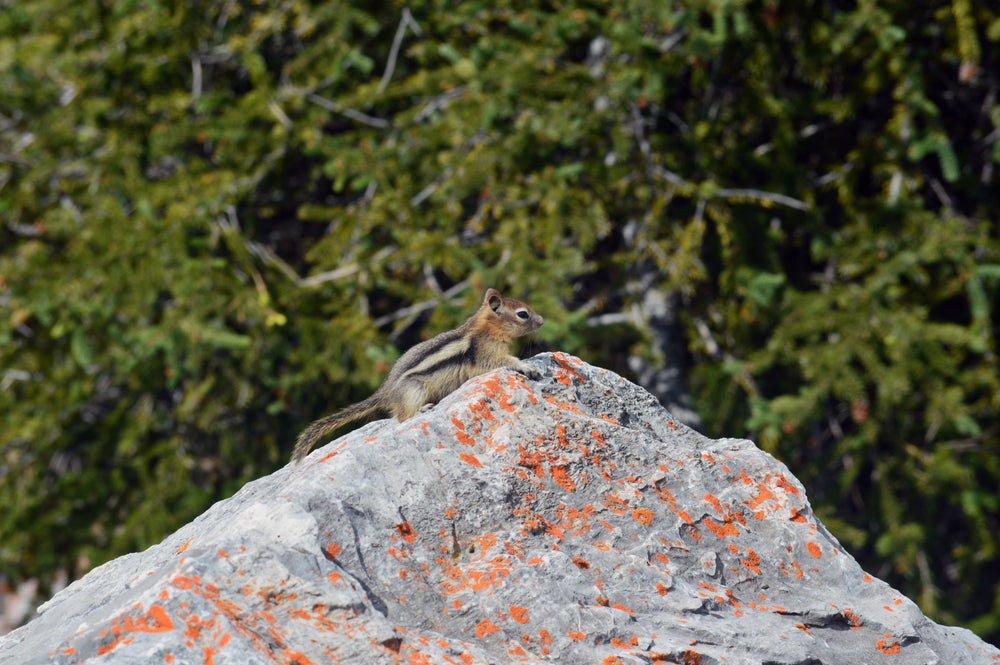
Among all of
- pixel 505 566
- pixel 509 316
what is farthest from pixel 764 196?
pixel 505 566

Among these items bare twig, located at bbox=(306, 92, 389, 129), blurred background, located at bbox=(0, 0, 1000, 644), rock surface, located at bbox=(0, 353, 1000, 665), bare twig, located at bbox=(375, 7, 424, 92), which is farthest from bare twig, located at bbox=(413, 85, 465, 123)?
rock surface, located at bbox=(0, 353, 1000, 665)

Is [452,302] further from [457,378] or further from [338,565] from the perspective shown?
[338,565]

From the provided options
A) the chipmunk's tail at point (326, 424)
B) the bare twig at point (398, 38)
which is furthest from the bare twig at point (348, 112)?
the chipmunk's tail at point (326, 424)

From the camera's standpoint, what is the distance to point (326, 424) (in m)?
3.84

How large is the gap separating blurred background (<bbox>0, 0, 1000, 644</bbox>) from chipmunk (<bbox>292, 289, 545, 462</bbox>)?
46.0 inches

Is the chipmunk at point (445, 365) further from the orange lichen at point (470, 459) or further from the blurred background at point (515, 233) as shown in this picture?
the blurred background at point (515, 233)

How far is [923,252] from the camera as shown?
20.7 ft

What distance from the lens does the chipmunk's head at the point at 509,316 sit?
4668mm

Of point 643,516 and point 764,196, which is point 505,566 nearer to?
point 643,516

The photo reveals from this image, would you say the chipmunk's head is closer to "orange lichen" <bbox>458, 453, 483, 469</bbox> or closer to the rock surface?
the rock surface

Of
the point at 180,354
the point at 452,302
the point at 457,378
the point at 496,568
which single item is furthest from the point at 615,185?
the point at 496,568

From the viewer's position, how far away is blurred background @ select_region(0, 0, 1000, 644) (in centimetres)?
661

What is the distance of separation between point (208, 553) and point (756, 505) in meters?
2.00

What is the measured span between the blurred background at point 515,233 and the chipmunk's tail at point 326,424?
1965mm
